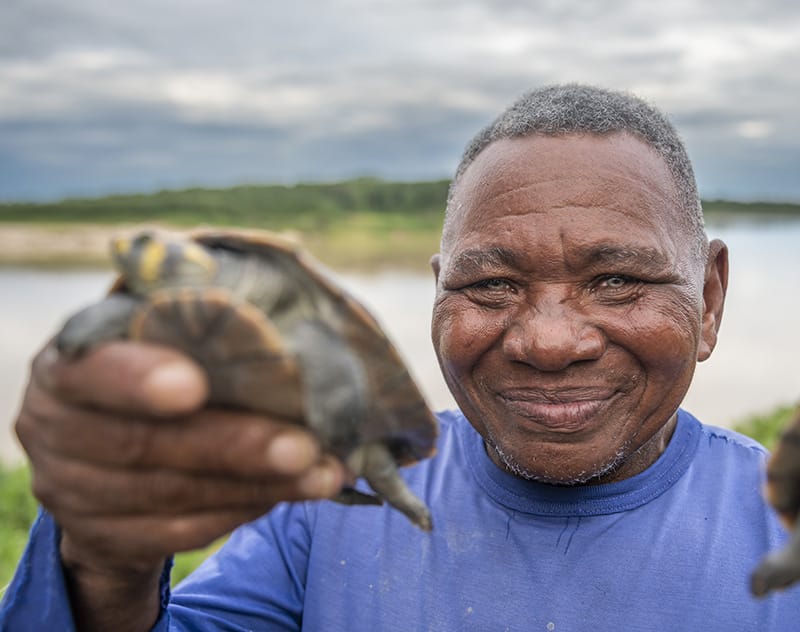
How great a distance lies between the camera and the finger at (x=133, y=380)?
1.46 metres

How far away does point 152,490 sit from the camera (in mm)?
1581

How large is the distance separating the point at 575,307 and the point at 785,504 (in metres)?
1.04

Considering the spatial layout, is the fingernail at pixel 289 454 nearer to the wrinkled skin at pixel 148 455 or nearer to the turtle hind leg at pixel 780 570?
the wrinkled skin at pixel 148 455

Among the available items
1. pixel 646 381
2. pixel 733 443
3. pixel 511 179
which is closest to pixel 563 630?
pixel 646 381

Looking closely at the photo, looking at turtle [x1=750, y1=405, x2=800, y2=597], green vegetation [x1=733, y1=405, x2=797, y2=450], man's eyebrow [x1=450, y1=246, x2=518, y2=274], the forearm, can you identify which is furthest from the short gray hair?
green vegetation [x1=733, y1=405, x2=797, y2=450]

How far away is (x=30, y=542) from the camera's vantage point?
1.95 metres

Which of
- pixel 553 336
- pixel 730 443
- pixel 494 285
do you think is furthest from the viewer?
pixel 730 443

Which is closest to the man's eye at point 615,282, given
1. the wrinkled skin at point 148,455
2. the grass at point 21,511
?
the wrinkled skin at point 148,455

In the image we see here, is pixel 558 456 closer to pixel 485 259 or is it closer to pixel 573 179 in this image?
pixel 485 259

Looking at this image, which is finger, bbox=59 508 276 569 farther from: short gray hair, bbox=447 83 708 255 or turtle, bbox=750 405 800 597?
short gray hair, bbox=447 83 708 255

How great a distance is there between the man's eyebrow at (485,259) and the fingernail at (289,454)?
1.25 m

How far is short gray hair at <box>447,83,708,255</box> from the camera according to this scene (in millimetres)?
2729

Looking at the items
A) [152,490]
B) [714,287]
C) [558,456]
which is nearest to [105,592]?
[152,490]

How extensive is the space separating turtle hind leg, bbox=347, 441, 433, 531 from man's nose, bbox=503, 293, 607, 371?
597mm
